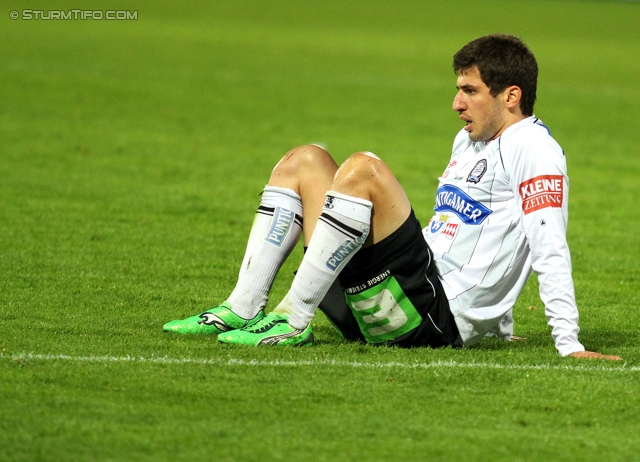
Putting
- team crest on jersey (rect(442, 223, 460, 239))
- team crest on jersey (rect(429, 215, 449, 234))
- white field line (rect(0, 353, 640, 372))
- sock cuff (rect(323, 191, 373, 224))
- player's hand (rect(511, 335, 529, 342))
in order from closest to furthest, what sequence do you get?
white field line (rect(0, 353, 640, 372)) → sock cuff (rect(323, 191, 373, 224)) → team crest on jersey (rect(442, 223, 460, 239)) → team crest on jersey (rect(429, 215, 449, 234)) → player's hand (rect(511, 335, 529, 342))

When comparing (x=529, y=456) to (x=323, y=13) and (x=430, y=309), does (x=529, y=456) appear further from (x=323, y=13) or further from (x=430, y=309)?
(x=323, y=13)

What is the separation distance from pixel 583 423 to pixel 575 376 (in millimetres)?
582

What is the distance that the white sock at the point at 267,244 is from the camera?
5.29 metres

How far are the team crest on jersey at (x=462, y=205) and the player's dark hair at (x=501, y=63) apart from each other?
510mm

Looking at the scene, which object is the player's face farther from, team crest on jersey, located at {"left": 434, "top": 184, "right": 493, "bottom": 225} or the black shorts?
the black shorts

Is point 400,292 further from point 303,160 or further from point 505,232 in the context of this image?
point 303,160

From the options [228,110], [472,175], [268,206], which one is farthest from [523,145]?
[228,110]

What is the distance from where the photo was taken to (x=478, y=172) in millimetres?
5066

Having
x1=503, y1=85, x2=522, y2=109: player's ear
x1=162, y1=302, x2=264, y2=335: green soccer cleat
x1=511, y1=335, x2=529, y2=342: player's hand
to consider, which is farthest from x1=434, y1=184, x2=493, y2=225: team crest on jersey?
x1=162, y1=302, x2=264, y2=335: green soccer cleat

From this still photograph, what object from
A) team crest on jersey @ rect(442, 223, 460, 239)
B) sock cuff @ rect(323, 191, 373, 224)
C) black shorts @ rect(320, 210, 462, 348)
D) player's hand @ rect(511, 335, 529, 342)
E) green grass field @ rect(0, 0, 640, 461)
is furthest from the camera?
player's hand @ rect(511, 335, 529, 342)

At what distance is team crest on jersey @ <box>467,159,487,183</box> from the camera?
505 cm

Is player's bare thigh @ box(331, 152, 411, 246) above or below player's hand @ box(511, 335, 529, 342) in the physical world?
above

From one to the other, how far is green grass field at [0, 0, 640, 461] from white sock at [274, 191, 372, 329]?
0.98ft

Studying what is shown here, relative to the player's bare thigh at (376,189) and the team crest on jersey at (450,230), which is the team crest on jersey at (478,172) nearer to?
the team crest on jersey at (450,230)
